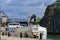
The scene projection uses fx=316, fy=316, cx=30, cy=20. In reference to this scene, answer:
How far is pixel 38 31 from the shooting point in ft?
99.6

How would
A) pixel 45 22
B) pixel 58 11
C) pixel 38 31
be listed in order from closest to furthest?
pixel 38 31
pixel 58 11
pixel 45 22

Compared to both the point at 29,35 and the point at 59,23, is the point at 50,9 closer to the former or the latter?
the point at 59,23

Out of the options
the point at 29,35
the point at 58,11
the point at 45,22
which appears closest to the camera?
the point at 29,35

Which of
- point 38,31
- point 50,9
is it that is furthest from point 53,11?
point 38,31

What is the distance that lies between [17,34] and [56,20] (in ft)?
232

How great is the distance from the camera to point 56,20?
318ft

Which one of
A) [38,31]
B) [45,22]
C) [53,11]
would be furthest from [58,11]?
[38,31]

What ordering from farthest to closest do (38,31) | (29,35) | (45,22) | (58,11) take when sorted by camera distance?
(45,22)
(58,11)
(38,31)
(29,35)

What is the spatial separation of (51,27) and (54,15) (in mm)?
3801

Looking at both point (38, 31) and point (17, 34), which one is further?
point (38, 31)

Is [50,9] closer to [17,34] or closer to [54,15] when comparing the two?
[54,15]

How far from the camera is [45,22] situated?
102 m

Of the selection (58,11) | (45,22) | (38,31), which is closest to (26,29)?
(38,31)

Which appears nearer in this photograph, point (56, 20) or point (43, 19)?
point (56, 20)
